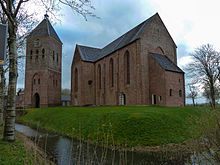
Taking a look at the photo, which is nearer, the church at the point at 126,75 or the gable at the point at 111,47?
the church at the point at 126,75

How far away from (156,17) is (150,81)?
10.5 metres

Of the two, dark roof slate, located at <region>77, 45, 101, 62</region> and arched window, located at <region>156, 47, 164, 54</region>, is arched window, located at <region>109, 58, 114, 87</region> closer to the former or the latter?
dark roof slate, located at <region>77, 45, 101, 62</region>

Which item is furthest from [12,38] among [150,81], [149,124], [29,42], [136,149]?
[150,81]

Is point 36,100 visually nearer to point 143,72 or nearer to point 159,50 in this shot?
point 143,72

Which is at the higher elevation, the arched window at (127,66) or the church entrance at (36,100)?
the arched window at (127,66)

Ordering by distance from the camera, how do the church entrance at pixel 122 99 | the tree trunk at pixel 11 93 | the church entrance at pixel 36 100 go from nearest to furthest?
the tree trunk at pixel 11 93 → the church entrance at pixel 122 99 → the church entrance at pixel 36 100

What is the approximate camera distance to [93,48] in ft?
136

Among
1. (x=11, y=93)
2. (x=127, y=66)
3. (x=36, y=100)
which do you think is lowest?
(x=36, y=100)

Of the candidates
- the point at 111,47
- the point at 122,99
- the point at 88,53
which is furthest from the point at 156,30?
the point at 88,53

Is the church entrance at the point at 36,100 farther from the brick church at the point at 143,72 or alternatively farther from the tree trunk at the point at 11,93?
the tree trunk at the point at 11,93

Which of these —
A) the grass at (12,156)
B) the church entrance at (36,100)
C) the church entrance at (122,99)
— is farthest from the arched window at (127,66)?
the church entrance at (36,100)

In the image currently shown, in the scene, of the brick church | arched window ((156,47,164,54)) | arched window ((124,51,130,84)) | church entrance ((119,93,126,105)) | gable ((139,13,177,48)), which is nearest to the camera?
the brick church

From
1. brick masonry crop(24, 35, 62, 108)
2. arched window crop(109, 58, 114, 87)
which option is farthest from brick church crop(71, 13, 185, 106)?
brick masonry crop(24, 35, 62, 108)

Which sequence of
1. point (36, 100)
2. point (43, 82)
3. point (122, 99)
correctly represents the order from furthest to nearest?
point (36, 100), point (43, 82), point (122, 99)
